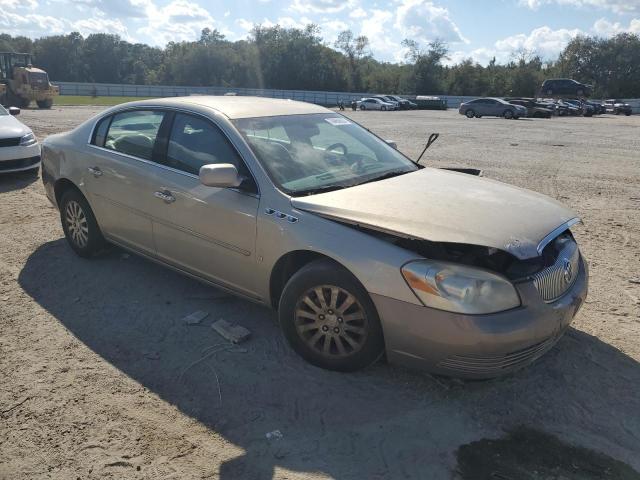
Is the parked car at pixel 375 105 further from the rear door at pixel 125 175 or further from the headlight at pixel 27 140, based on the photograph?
the rear door at pixel 125 175

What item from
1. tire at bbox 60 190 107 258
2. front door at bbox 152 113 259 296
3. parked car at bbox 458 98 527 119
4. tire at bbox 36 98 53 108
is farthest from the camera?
parked car at bbox 458 98 527 119

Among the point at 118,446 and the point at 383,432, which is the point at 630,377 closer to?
the point at 383,432

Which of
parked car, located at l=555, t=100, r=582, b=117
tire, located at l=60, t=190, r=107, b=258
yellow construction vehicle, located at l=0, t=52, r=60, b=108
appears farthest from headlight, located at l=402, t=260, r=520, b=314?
parked car, located at l=555, t=100, r=582, b=117

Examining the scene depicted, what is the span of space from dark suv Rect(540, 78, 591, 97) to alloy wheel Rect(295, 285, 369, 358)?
59760mm

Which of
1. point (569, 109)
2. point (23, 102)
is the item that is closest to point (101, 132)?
point (23, 102)

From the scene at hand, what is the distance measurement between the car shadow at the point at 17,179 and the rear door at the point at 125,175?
Answer: 171 inches

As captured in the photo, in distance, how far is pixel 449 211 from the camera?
10.6 feet

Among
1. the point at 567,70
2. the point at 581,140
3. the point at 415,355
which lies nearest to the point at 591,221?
the point at 415,355

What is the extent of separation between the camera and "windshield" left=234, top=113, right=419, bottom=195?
12.0ft

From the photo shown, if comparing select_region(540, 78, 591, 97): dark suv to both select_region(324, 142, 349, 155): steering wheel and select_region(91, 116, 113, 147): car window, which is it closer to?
select_region(324, 142, 349, 155): steering wheel

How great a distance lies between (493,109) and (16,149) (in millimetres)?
34515

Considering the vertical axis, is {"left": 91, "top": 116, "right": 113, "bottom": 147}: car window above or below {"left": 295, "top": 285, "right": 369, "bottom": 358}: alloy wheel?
above

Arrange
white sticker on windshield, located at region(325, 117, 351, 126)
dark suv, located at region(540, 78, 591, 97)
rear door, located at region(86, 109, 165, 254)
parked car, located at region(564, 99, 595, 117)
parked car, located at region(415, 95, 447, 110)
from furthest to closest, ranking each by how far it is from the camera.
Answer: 1. dark suv, located at region(540, 78, 591, 97)
2. parked car, located at region(415, 95, 447, 110)
3. parked car, located at region(564, 99, 595, 117)
4. white sticker on windshield, located at region(325, 117, 351, 126)
5. rear door, located at region(86, 109, 165, 254)

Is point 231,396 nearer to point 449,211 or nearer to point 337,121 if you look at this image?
point 449,211
